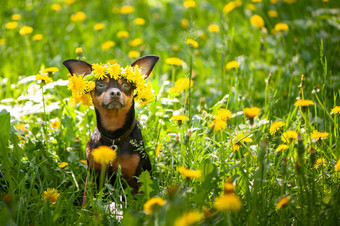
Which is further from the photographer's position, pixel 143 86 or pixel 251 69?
pixel 251 69

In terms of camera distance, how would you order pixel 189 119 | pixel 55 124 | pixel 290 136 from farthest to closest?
pixel 55 124
pixel 290 136
pixel 189 119

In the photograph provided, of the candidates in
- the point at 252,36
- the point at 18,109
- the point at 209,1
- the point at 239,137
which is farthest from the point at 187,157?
the point at 209,1

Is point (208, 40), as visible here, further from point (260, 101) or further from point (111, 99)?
point (111, 99)

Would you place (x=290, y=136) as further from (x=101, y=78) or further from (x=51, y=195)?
(x=51, y=195)

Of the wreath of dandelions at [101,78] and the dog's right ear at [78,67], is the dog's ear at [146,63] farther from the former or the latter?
the dog's right ear at [78,67]

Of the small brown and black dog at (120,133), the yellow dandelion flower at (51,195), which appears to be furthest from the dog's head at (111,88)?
the yellow dandelion flower at (51,195)

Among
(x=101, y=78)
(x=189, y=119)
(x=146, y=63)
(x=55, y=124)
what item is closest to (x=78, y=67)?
(x=101, y=78)

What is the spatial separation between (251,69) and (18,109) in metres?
2.25

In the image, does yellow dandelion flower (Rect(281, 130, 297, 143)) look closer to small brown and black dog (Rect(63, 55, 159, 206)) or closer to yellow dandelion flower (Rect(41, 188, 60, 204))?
small brown and black dog (Rect(63, 55, 159, 206))

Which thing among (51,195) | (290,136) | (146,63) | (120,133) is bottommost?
(51,195)

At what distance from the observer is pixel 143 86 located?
7.82 ft

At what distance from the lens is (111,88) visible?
2.27m

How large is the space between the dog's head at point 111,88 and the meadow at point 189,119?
0.66 feet

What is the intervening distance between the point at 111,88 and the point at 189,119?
1.50 ft
